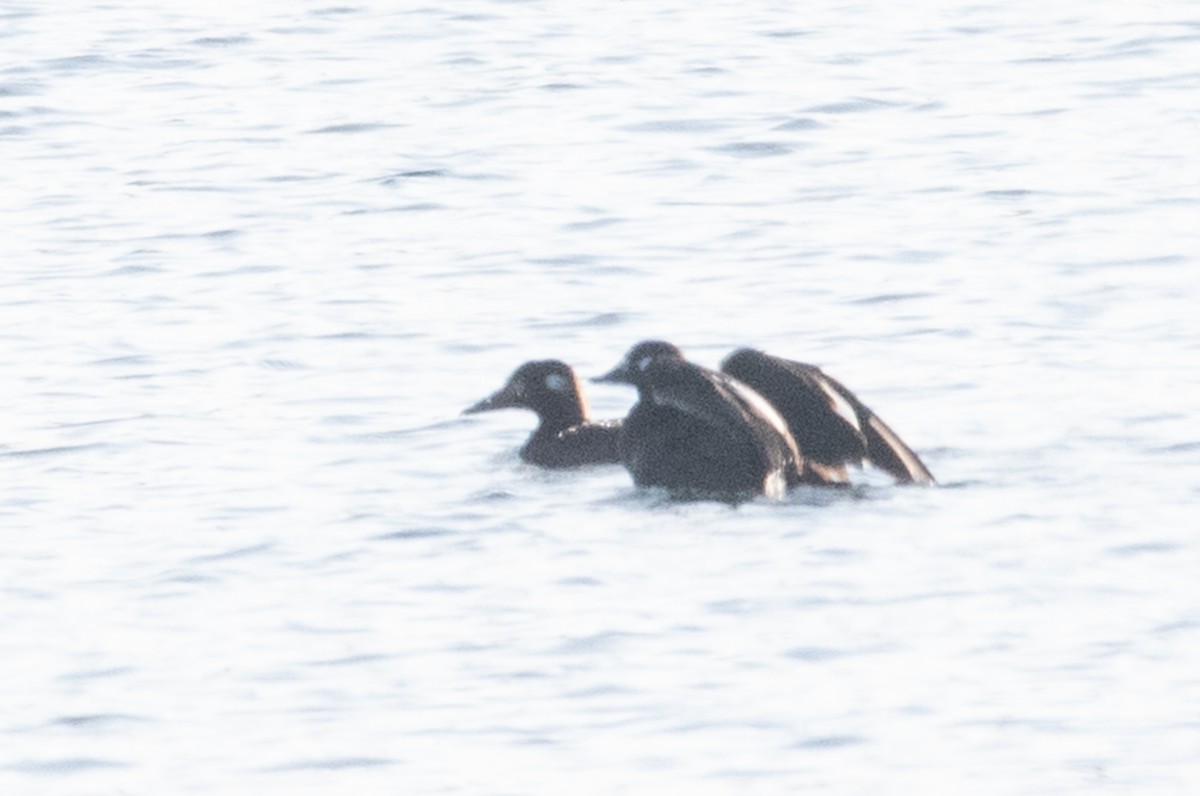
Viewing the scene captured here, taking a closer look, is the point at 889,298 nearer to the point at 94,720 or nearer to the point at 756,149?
the point at 756,149

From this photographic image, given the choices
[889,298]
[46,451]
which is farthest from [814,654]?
[889,298]

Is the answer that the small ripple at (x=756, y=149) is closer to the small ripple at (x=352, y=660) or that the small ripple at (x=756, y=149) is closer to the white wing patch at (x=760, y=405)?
the white wing patch at (x=760, y=405)

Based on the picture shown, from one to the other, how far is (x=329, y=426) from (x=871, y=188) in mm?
5360

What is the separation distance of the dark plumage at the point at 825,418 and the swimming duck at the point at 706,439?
0.07m

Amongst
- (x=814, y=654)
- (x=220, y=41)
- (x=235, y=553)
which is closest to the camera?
(x=814, y=654)

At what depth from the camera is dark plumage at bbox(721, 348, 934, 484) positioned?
9.92 metres

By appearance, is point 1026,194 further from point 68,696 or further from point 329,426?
point 68,696

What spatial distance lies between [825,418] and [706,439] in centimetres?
39

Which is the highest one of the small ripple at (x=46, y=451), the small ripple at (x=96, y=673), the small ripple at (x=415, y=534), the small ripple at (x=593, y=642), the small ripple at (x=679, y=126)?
the small ripple at (x=96, y=673)

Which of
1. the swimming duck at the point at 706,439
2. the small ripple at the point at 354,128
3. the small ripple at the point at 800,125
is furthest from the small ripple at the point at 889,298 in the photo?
the small ripple at the point at 354,128

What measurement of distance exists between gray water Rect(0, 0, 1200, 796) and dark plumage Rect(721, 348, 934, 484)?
0.16 meters

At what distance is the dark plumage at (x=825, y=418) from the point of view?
32.6 feet

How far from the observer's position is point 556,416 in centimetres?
1107

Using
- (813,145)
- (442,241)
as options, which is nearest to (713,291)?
(442,241)
